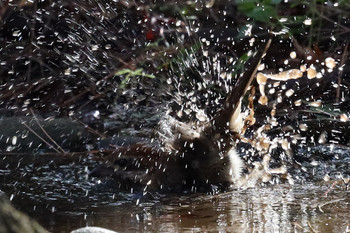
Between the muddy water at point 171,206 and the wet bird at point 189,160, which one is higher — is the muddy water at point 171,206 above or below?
below

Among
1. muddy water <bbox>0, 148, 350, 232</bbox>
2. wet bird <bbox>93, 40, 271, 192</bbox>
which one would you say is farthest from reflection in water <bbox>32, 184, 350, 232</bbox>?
wet bird <bbox>93, 40, 271, 192</bbox>

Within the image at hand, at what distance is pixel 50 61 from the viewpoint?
6.11 meters

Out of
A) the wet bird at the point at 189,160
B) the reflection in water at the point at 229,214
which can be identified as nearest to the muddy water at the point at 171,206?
the reflection in water at the point at 229,214

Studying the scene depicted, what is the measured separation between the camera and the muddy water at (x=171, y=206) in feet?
8.64

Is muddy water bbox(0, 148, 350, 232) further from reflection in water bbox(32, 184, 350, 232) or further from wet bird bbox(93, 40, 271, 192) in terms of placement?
wet bird bbox(93, 40, 271, 192)

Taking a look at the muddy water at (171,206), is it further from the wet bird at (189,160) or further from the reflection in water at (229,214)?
the wet bird at (189,160)

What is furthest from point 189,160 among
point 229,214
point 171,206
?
point 229,214

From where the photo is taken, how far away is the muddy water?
2.63 meters

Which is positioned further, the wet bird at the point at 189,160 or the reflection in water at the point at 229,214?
the wet bird at the point at 189,160

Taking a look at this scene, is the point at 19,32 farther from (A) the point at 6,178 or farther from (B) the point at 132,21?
(A) the point at 6,178

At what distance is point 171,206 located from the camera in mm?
3072

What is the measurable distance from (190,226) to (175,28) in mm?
3500

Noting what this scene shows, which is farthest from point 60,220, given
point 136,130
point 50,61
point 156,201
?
point 50,61

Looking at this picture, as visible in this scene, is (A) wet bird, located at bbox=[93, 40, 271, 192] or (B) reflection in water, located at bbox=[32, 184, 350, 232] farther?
(A) wet bird, located at bbox=[93, 40, 271, 192]
